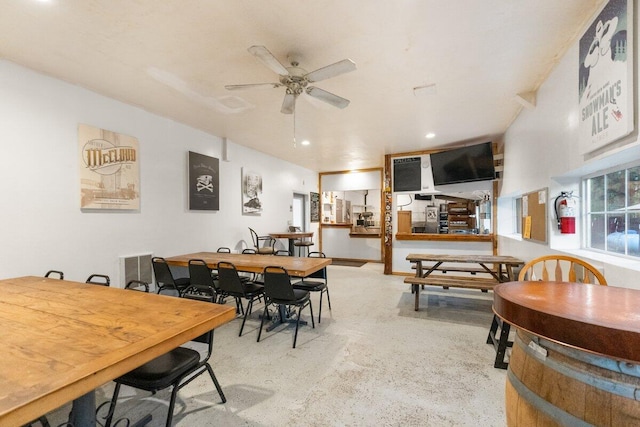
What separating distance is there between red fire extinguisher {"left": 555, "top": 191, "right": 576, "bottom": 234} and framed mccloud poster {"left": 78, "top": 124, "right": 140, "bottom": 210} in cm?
456

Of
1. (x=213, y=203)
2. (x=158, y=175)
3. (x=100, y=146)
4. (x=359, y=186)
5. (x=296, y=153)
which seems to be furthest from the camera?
(x=359, y=186)

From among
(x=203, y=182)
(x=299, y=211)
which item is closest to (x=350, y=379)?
(x=203, y=182)

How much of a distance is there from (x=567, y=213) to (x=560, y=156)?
0.50 meters

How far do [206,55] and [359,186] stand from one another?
18.8 ft

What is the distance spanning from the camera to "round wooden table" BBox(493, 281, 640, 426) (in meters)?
0.70

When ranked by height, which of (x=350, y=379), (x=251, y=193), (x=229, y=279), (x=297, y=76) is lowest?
(x=350, y=379)

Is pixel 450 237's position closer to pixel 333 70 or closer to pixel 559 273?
pixel 559 273

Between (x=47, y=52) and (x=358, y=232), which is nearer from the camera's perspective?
(x=47, y=52)

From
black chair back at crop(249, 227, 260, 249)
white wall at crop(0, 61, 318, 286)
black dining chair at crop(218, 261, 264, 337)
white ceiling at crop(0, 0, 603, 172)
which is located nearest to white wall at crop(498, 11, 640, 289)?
white ceiling at crop(0, 0, 603, 172)

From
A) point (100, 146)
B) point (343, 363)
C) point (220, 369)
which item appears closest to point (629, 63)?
point (343, 363)

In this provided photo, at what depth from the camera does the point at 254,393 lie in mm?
1958

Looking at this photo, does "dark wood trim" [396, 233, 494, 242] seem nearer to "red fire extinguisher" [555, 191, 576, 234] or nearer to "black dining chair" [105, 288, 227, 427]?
"red fire extinguisher" [555, 191, 576, 234]

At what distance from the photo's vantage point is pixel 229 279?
301 centimetres

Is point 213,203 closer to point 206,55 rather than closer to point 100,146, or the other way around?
point 100,146
